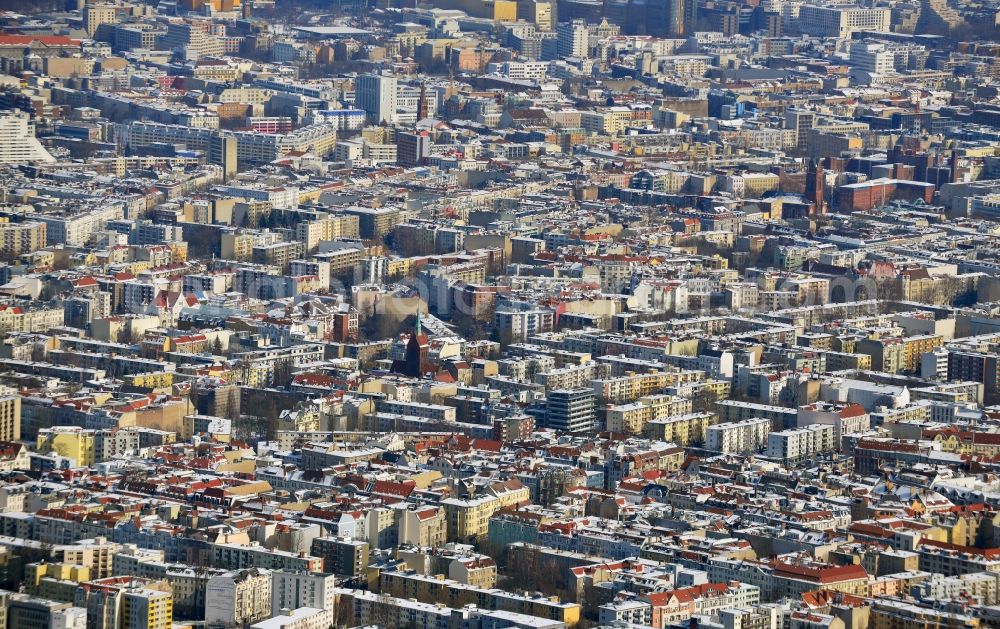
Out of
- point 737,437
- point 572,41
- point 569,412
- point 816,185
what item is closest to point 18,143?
point 816,185

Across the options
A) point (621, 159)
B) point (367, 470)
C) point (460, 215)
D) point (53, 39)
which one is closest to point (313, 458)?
point (367, 470)

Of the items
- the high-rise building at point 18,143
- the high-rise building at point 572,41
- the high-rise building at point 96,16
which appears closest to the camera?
the high-rise building at point 18,143

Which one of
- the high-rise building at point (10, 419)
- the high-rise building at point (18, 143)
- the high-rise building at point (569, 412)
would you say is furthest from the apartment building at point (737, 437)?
the high-rise building at point (18, 143)

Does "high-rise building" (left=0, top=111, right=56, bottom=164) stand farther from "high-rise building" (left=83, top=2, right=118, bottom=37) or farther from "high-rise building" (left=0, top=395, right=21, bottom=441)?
"high-rise building" (left=0, top=395, right=21, bottom=441)

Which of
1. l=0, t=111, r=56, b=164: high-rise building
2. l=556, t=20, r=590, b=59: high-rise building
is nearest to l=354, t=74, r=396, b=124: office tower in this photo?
l=0, t=111, r=56, b=164: high-rise building

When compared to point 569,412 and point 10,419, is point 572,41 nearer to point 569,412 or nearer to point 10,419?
point 569,412

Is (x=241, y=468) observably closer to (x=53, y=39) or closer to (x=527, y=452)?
(x=527, y=452)

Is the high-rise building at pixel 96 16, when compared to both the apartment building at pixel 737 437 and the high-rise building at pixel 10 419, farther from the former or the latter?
the apartment building at pixel 737 437

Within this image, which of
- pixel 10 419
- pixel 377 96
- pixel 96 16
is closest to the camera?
pixel 10 419
